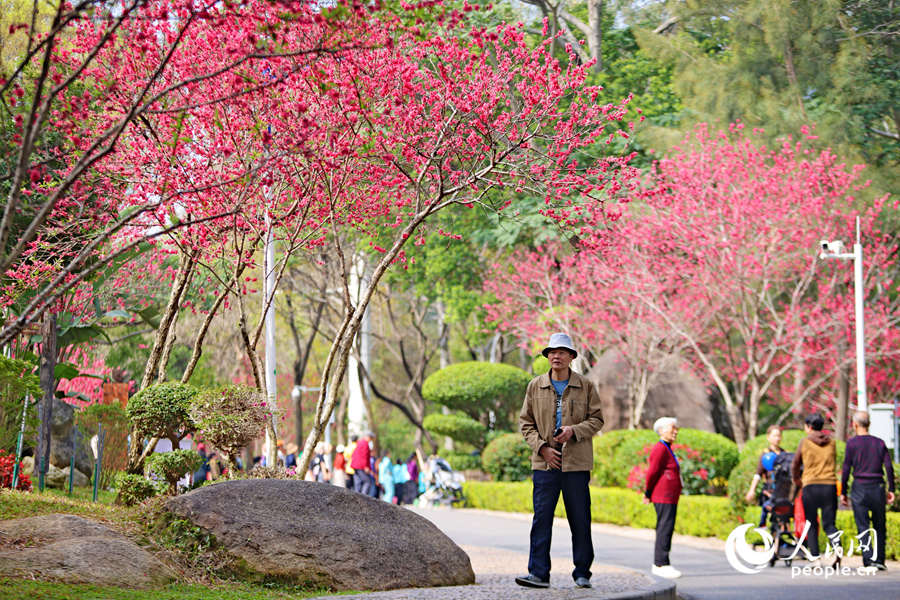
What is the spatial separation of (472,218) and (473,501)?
7.62 meters

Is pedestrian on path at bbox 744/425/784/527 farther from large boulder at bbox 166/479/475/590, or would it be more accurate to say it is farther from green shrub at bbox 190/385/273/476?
green shrub at bbox 190/385/273/476

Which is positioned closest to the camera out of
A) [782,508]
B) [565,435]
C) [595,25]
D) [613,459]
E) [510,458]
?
[565,435]

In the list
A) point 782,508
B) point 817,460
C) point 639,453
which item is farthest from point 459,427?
point 817,460

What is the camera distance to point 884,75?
2084 cm

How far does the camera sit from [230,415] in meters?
10.7

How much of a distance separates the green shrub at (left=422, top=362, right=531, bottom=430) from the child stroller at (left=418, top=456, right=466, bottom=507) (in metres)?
2.54

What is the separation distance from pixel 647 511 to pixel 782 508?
5797 millimetres

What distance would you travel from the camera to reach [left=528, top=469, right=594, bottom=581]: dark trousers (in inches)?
315

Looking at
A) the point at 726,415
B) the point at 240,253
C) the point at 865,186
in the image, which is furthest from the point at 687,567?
the point at 726,415

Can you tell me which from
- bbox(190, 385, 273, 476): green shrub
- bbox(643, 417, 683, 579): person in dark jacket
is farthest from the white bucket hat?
bbox(190, 385, 273, 476): green shrub

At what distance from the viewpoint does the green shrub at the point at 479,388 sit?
27109 millimetres

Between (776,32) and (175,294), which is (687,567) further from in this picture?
(776,32)

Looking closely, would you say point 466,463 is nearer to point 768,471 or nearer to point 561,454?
point 768,471

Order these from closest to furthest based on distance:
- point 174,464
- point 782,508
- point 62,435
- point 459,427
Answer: point 174,464 < point 782,508 < point 62,435 < point 459,427
